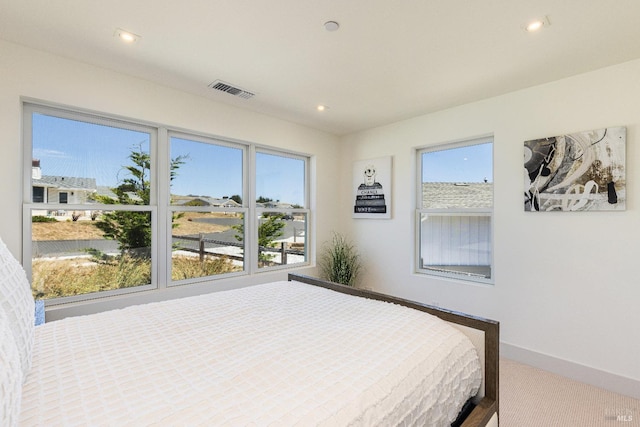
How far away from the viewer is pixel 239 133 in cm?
329

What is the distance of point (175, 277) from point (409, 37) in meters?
2.84

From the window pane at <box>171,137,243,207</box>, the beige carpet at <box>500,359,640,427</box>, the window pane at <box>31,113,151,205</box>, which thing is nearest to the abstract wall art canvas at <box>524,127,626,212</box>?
the beige carpet at <box>500,359,640,427</box>

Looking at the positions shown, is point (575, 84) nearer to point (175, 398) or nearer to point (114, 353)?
point (175, 398)

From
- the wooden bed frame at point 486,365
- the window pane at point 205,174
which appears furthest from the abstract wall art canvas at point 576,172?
the window pane at point 205,174

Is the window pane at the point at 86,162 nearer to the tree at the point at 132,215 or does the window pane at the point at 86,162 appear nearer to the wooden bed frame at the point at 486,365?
the tree at the point at 132,215

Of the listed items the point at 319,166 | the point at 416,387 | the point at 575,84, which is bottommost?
the point at 416,387

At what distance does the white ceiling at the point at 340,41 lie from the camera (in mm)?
1704

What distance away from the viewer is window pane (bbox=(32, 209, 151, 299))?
232 cm

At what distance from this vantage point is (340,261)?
399 cm

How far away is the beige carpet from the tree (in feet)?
10.3

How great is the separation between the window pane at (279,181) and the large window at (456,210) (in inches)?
61.1

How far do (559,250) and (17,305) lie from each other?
3494mm

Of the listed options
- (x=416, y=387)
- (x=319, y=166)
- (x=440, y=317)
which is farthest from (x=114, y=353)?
(x=319, y=166)

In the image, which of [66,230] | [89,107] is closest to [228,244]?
[66,230]
